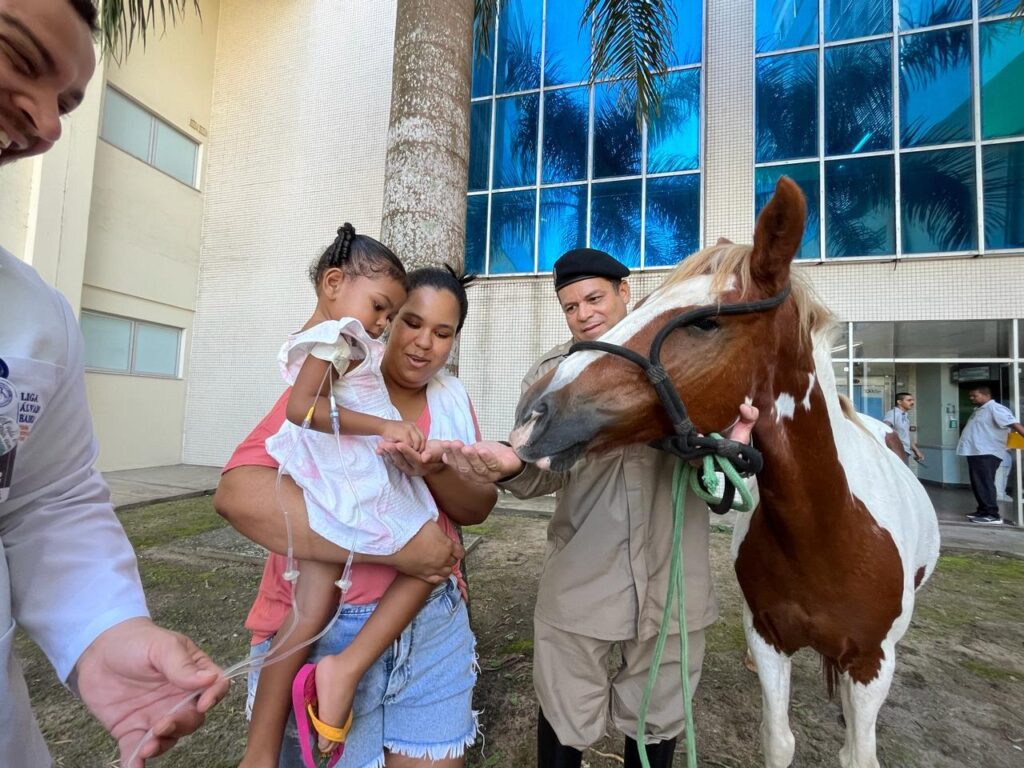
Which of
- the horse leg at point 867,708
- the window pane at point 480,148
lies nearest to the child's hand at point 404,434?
the horse leg at point 867,708

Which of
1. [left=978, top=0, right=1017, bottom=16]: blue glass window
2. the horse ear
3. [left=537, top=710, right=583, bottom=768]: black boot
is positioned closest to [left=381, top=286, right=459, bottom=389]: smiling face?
the horse ear

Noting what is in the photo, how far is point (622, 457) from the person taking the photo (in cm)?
161

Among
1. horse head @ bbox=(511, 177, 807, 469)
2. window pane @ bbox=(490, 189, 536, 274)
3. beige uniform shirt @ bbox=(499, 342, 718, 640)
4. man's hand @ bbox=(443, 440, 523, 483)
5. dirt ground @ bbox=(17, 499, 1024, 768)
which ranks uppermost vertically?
window pane @ bbox=(490, 189, 536, 274)

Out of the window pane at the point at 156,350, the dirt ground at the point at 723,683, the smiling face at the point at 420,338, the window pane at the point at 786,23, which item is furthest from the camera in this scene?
the window pane at the point at 156,350

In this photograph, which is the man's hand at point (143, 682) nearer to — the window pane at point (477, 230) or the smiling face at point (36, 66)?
the smiling face at point (36, 66)

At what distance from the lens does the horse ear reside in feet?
3.88

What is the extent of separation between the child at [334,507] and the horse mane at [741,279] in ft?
2.89

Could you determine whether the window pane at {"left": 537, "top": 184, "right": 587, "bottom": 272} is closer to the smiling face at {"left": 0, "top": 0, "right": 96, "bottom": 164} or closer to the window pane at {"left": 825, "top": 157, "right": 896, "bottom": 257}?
the window pane at {"left": 825, "top": 157, "right": 896, "bottom": 257}

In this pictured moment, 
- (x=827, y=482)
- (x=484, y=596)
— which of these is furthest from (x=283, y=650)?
(x=484, y=596)

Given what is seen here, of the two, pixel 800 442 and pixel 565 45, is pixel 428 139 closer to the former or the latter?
pixel 800 442

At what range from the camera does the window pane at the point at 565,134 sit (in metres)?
8.14

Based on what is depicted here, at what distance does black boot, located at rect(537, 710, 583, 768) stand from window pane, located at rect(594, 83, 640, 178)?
7937 millimetres

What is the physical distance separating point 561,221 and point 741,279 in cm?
729

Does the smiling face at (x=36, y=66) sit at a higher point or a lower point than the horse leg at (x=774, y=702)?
higher
